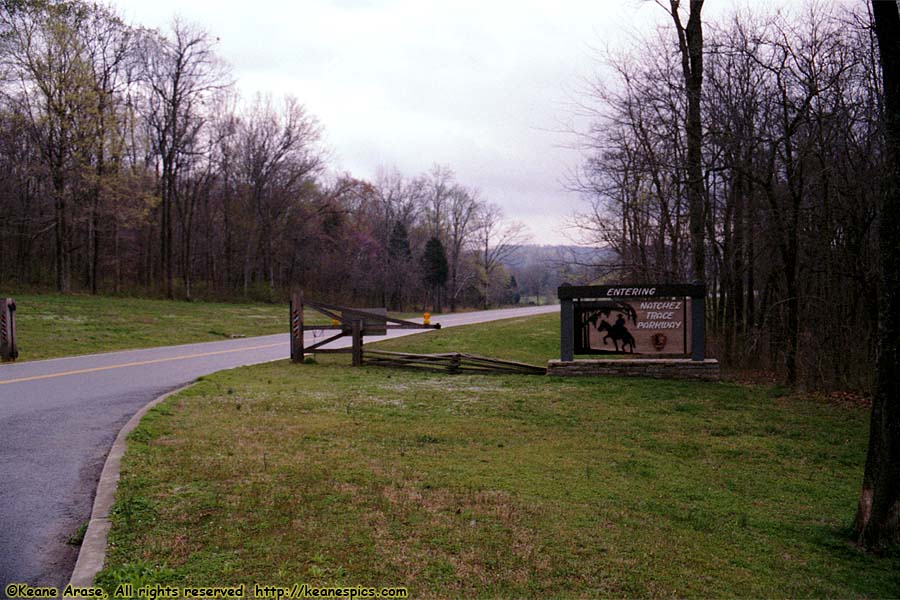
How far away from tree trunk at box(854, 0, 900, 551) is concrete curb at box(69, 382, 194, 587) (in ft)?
17.8

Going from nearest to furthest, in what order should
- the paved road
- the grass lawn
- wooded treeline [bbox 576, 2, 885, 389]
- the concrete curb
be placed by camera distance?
the concrete curb
the grass lawn
the paved road
wooded treeline [bbox 576, 2, 885, 389]

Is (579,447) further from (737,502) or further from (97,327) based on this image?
(97,327)

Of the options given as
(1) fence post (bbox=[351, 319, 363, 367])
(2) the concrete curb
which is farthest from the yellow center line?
(2) the concrete curb

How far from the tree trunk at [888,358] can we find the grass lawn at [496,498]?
301 mm

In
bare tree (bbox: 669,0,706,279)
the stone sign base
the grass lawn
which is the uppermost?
bare tree (bbox: 669,0,706,279)

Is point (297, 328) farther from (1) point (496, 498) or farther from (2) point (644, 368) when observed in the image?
(1) point (496, 498)

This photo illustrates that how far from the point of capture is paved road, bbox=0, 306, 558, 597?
15.7ft

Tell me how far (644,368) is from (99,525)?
479 inches

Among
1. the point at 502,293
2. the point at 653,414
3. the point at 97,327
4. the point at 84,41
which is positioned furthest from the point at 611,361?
the point at 502,293

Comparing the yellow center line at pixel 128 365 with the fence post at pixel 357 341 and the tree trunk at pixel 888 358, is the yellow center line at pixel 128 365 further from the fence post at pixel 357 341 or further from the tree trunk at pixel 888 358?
the tree trunk at pixel 888 358

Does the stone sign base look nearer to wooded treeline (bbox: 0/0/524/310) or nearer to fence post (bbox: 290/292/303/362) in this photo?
fence post (bbox: 290/292/303/362)

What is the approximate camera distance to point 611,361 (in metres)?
15.2

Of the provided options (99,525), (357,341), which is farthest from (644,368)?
(99,525)

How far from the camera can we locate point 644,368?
1500 centimetres
